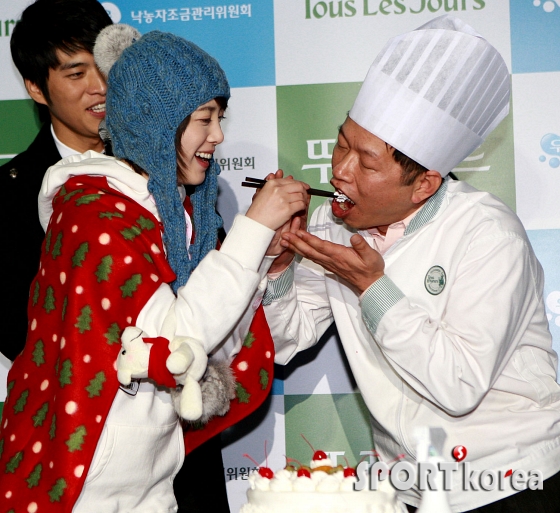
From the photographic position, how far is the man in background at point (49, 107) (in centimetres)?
198

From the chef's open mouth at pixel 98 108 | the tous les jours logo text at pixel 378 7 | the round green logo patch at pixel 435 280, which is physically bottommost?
the round green logo patch at pixel 435 280

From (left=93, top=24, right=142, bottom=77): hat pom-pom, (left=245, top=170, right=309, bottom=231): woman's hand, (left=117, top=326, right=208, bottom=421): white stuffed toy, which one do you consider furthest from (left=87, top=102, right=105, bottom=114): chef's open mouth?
(left=117, top=326, right=208, bottom=421): white stuffed toy

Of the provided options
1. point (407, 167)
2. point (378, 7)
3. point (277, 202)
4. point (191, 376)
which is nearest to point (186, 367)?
point (191, 376)

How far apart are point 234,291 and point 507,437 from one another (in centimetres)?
63

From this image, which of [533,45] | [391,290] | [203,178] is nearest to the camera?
[391,290]

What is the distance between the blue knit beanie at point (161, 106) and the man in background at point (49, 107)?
46 cm

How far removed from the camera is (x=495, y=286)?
150 cm

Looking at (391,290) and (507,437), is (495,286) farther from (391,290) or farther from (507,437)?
(507,437)

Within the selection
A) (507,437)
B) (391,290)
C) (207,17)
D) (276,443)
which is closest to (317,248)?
(391,290)

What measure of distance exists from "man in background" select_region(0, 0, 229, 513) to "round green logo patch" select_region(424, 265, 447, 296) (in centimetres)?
77

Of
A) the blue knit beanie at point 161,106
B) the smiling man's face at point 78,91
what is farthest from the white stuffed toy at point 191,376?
the smiling man's face at point 78,91

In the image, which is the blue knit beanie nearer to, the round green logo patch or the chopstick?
the chopstick

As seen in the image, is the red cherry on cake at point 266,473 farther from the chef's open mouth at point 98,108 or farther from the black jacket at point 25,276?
the chef's open mouth at point 98,108

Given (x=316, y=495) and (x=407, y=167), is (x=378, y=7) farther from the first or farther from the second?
(x=316, y=495)
